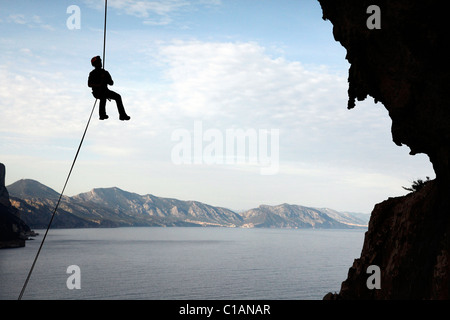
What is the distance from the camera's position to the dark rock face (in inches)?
537

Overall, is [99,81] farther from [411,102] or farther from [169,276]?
[169,276]

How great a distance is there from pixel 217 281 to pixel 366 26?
102m

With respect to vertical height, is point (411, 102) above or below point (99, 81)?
below

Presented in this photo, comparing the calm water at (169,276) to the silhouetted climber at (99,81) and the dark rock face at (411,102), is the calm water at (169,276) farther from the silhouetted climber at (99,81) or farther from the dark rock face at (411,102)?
the silhouetted climber at (99,81)

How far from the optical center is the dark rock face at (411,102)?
44.7 feet

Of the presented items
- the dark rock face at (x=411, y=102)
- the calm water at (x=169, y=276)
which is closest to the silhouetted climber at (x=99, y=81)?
the dark rock face at (x=411, y=102)

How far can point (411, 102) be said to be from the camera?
1474cm

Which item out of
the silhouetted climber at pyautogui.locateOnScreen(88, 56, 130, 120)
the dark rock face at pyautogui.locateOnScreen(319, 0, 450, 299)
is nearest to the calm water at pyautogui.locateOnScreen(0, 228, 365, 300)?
the dark rock face at pyautogui.locateOnScreen(319, 0, 450, 299)

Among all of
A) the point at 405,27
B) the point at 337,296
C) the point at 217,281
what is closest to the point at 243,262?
the point at 217,281

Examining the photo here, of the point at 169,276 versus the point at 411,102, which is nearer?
the point at 411,102

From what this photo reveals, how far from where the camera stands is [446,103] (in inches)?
540

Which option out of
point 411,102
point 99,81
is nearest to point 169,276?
point 99,81

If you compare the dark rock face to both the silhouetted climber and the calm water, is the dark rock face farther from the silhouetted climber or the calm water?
the calm water

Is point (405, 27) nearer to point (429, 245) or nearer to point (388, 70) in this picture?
point (388, 70)
